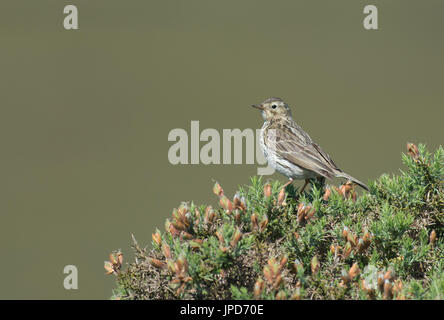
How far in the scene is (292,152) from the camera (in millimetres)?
8719

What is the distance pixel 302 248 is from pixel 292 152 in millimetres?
3413

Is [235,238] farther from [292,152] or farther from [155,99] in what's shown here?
[155,99]

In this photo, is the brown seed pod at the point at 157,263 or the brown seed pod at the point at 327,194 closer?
the brown seed pod at the point at 157,263

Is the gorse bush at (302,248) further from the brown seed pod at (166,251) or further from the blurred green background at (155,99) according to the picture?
the blurred green background at (155,99)

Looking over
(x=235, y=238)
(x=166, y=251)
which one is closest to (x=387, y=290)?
(x=235, y=238)

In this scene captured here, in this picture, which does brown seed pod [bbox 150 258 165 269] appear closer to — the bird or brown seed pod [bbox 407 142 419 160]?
brown seed pod [bbox 407 142 419 160]

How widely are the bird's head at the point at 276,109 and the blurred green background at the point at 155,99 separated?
753 centimetres

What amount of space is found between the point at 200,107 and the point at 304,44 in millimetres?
9119

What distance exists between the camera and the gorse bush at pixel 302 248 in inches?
193
